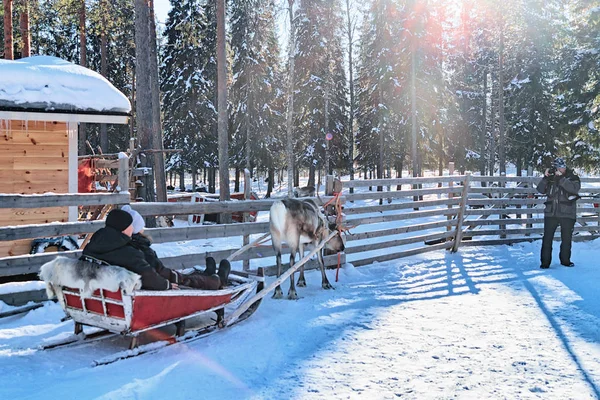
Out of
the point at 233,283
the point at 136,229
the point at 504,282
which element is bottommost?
the point at 504,282

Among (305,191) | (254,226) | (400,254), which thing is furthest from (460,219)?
(254,226)

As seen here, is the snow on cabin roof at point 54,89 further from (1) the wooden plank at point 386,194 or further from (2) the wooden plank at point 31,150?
(1) the wooden plank at point 386,194

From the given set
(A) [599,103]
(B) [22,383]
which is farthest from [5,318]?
(A) [599,103]

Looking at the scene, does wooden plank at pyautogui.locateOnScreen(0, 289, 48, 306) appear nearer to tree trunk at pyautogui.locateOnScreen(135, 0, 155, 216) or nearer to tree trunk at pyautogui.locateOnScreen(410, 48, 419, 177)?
tree trunk at pyautogui.locateOnScreen(135, 0, 155, 216)

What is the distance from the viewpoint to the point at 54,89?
823cm

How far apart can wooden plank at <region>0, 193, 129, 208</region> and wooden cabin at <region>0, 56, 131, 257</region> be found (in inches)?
107

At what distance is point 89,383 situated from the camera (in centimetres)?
390

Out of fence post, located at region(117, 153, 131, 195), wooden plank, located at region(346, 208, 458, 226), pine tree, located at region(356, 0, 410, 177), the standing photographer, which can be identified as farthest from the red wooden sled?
pine tree, located at region(356, 0, 410, 177)

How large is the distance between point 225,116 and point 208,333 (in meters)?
11.8

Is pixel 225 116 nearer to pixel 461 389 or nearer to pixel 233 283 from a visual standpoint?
pixel 233 283

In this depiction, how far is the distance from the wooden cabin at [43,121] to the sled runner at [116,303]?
15.0 feet

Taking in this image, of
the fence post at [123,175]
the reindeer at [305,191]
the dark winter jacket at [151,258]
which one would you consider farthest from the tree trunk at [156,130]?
the dark winter jacket at [151,258]

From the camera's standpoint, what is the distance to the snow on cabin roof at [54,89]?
7828 mm

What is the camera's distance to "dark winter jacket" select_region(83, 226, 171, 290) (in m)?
4.39
